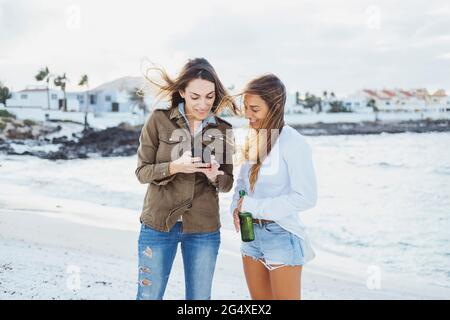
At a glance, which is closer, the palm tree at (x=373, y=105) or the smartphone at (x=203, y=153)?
the smartphone at (x=203, y=153)

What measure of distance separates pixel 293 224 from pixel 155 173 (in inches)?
22.4

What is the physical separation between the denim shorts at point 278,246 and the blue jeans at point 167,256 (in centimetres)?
19

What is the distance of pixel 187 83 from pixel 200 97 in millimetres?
80

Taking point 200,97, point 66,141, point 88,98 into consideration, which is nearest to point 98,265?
point 200,97

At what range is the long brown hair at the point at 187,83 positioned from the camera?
2.07 metres

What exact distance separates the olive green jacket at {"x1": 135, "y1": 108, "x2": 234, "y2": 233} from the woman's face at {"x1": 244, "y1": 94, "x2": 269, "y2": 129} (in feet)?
0.33

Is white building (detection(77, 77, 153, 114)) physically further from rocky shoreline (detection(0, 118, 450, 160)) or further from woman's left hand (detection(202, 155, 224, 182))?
woman's left hand (detection(202, 155, 224, 182))

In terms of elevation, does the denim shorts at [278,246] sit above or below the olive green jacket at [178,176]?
below

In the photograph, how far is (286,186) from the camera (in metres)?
2.04

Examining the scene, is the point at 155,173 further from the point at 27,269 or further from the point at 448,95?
the point at 448,95

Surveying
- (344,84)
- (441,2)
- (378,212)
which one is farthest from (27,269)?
(344,84)

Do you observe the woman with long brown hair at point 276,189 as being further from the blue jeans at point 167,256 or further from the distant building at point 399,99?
the distant building at point 399,99

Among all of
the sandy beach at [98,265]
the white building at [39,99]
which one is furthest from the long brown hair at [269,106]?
the white building at [39,99]

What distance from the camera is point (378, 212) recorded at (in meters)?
15.4
